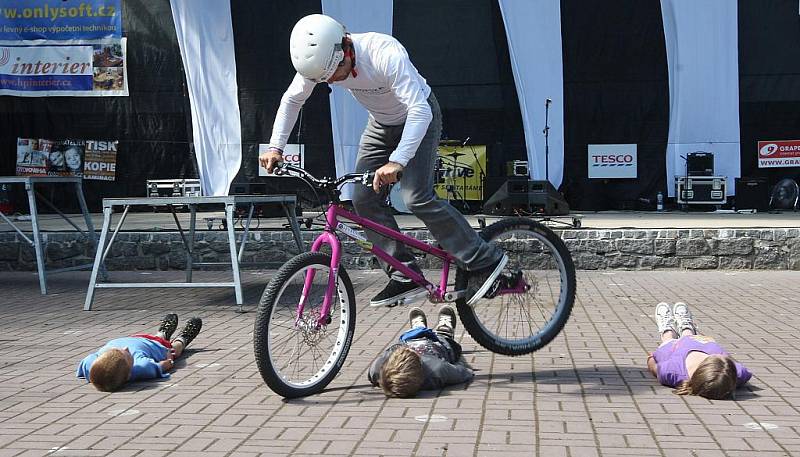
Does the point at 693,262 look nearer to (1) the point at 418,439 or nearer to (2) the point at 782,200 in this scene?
(1) the point at 418,439

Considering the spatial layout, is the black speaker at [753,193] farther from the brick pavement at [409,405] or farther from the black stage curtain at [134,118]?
the black stage curtain at [134,118]

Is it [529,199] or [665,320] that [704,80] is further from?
[665,320]

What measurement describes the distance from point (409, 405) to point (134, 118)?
1589cm

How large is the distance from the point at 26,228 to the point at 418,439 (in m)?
9.77

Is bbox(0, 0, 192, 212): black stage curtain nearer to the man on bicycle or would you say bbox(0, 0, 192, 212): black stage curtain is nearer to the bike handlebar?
the man on bicycle

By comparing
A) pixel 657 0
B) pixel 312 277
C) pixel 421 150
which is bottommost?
pixel 312 277

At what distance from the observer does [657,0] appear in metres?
16.8

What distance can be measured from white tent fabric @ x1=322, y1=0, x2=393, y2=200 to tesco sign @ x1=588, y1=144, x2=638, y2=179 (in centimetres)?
464

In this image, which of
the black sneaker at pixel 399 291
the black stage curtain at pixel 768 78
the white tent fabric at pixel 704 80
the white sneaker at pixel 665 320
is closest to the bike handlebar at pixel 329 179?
the black sneaker at pixel 399 291

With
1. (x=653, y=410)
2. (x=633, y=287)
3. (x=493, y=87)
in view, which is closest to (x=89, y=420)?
(x=653, y=410)

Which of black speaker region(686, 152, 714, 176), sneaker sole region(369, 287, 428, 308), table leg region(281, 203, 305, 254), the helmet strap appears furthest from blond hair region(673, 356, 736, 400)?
black speaker region(686, 152, 714, 176)

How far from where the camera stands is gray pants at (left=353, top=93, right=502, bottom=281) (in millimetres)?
4398

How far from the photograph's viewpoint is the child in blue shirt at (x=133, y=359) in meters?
4.25

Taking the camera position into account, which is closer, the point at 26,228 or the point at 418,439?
the point at 418,439
